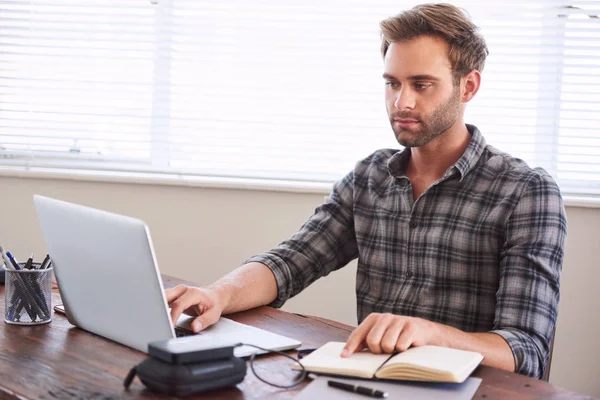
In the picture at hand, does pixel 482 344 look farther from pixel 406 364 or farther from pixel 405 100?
pixel 405 100

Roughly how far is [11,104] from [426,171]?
1.80 meters

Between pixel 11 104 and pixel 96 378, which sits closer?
pixel 96 378

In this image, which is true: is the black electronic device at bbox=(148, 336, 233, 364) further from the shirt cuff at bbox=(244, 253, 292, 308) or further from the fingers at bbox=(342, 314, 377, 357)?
the shirt cuff at bbox=(244, 253, 292, 308)

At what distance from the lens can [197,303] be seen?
1.44 meters

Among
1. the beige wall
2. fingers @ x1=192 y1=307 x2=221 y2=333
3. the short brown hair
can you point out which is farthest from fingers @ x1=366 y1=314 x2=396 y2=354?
the beige wall

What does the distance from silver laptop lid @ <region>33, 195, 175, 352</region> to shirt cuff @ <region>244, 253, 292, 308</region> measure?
0.53m

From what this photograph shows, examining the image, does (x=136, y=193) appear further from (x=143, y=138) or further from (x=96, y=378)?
(x=96, y=378)

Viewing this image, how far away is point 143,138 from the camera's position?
2.84 meters

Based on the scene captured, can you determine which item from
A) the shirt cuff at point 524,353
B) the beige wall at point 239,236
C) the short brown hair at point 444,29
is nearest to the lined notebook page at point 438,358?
the shirt cuff at point 524,353

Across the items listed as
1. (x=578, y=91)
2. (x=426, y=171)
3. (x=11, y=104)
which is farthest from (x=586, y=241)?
(x=11, y=104)

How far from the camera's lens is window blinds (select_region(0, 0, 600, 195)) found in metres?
2.58

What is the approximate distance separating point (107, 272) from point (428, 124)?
89 cm

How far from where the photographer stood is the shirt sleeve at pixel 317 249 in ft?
5.90

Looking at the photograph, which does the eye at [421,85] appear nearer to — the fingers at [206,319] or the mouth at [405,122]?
the mouth at [405,122]
